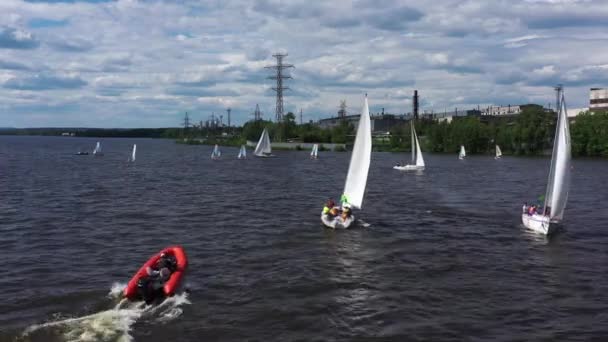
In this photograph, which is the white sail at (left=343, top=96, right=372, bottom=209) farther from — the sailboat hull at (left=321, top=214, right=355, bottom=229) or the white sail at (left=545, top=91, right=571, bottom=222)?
the white sail at (left=545, top=91, right=571, bottom=222)

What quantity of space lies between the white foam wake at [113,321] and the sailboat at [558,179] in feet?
83.7

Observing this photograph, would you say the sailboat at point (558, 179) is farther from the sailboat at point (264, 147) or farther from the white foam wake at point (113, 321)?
the sailboat at point (264, 147)

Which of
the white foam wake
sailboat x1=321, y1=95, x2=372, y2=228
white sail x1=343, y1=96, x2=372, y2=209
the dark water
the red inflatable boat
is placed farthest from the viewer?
white sail x1=343, y1=96, x2=372, y2=209

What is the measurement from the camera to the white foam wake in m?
20.5

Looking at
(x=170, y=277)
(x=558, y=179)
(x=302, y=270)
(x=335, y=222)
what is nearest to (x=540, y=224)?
(x=558, y=179)

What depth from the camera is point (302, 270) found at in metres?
29.4

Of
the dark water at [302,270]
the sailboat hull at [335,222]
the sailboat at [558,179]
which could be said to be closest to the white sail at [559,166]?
the sailboat at [558,179]

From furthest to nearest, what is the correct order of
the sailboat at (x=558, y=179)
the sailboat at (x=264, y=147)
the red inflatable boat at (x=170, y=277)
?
the sailboat at (x=264, y=147)
the sailboat at (x=558, y=179)
the red inflatable boat at (x=170, y=277)

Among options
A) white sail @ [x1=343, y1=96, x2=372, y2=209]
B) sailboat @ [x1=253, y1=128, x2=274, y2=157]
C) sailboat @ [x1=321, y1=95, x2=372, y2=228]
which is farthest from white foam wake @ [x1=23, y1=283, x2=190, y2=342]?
sailboat @ [x1=253, y1=128, x2=274, y2=157]

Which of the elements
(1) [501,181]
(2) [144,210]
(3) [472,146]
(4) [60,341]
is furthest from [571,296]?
(3) [472,146]

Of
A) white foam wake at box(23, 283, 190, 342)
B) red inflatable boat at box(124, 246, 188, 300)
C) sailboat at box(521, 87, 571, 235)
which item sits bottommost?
white foam wake at box(23, 283, 190, 342)

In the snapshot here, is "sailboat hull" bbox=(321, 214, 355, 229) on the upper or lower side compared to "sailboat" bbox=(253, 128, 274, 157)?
lower

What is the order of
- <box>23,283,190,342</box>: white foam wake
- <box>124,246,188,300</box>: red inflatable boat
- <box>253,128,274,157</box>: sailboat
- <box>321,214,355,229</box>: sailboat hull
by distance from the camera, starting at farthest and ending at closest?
<box>253,128,274,157</box>: sailboat, <box>321,214,355,229</box>: sailboat hull, <box>124,246,188,300</box>: red inflatable boat, <box>23,283,190,342</box>: white foam wake

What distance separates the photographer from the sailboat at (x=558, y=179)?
38.1 m
